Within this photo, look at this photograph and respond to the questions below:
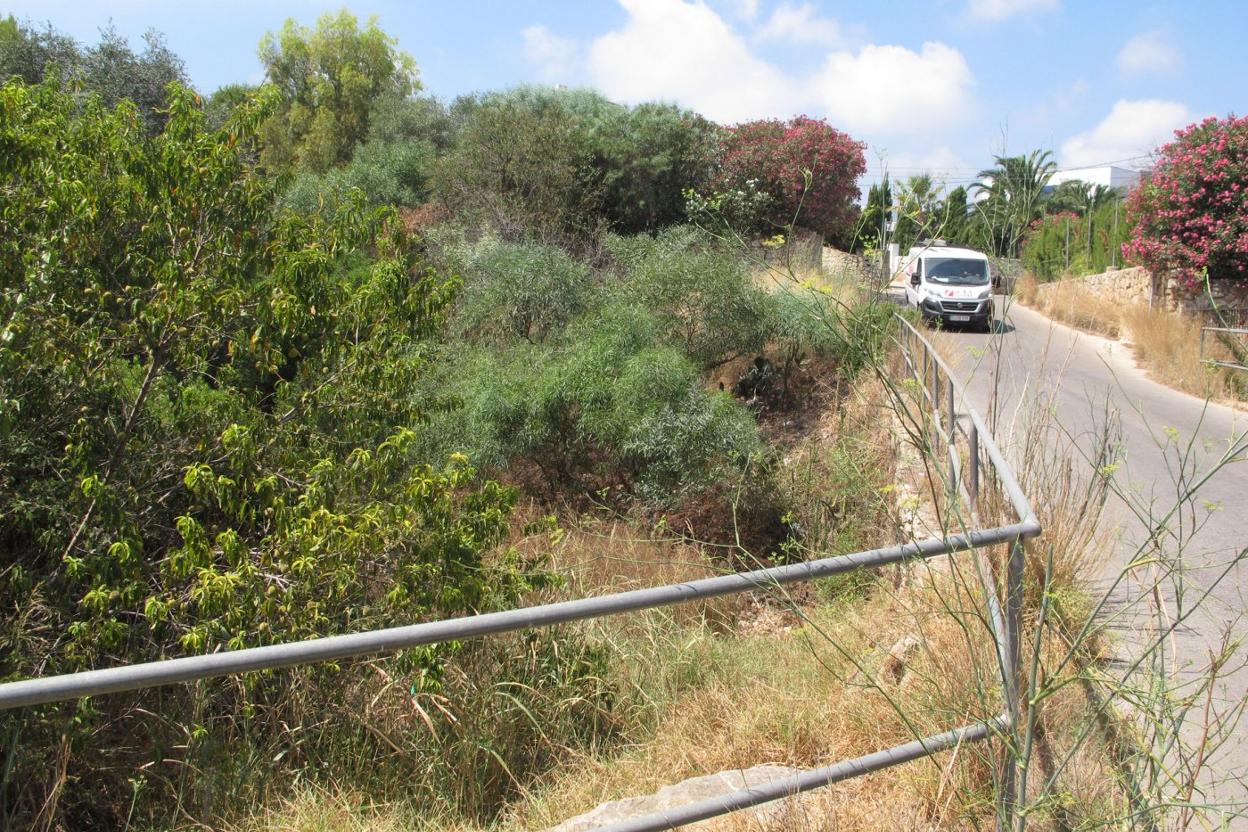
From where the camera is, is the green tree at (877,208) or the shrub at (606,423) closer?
the green tree at (877,208)

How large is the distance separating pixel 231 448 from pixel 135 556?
0.83 metres

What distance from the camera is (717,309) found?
43.4ft

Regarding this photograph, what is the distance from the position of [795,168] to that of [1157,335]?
7.93 meters

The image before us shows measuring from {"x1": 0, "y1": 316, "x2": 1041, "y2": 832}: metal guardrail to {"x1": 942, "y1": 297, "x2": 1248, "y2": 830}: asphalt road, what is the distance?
0.36 metres

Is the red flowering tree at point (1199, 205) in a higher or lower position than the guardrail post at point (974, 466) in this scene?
higher

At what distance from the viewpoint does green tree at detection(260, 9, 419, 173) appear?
33.2 metres

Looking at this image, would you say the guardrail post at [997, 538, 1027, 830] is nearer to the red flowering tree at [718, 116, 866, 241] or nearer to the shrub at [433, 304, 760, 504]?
the shrub at [433, 304, 760, 504]

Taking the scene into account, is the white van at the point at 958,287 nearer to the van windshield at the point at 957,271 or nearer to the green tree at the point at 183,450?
the van windshield at the point at 957,271

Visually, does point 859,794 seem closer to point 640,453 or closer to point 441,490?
point 441,490

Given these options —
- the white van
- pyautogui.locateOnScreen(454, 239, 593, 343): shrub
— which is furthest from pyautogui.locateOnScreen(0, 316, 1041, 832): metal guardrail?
the white van

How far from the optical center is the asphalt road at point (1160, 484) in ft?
10.4

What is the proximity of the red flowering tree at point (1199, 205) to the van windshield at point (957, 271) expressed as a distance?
10.8 feet

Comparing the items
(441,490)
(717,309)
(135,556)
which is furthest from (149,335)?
(717,309)

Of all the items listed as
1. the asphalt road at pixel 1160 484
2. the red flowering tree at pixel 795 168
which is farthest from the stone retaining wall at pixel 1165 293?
the red flowering tree at pixel 795 168
